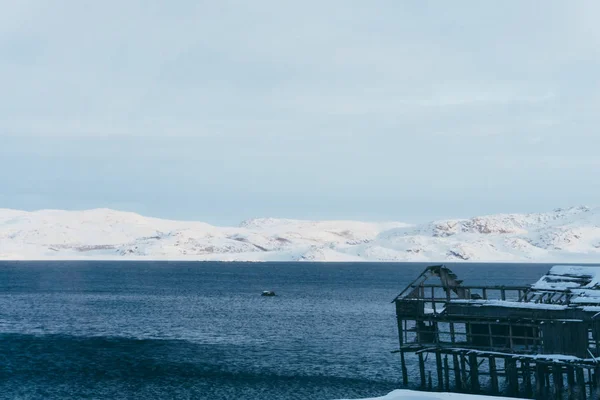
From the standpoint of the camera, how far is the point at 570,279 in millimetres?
59844

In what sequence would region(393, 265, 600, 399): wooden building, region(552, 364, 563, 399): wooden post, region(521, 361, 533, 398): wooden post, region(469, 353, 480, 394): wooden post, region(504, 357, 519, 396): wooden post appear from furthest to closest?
1. region(521, 361, 533, 398): wooden post
2. region(469, 353, 480, 394): wooden post
3. region(504, 357, 519, 396): wooden post
4. region(552, 364, 563, 399): wooden post
5. region(393, 265, 600, 399): wooden building

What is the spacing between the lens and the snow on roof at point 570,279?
2243 inches

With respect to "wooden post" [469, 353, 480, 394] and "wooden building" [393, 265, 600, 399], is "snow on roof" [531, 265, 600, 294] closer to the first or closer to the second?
"wooden building" [393, 265, 600, 399]

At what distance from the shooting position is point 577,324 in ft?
161

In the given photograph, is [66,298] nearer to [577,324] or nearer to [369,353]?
[369,353]

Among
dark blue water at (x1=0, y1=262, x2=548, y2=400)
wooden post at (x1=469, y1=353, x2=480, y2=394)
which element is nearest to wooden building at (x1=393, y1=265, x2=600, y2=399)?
wooden post at (x1=469, y1=353, x2=480, y2=394)

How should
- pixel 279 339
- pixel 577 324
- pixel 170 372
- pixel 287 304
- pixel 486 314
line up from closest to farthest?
pixel 577 324, pixel 486 314, pixel 170 372, pixel 279 339, pixel 287 304

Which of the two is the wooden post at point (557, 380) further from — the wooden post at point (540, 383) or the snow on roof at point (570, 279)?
the snow on roof at point (570, 279)

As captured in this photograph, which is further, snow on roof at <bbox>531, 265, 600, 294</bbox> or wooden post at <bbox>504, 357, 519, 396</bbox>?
snow on roof at <bbox>531, 265, 600, 294</bbox>

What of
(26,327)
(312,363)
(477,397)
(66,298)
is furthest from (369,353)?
(66,298)

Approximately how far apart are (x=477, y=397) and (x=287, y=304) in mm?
93001

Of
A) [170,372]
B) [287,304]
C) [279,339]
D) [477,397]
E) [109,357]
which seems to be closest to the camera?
[477,397]

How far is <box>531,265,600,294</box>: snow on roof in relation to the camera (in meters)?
57.0

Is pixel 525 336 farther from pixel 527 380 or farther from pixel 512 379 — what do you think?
pixel 527 380
